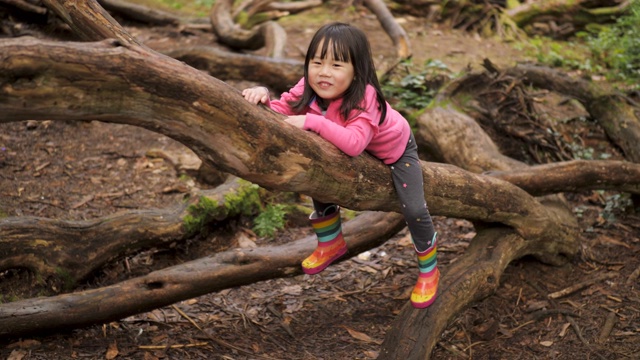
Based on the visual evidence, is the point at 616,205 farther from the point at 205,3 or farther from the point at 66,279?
the point at 205,3

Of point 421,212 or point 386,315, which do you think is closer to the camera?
point 421,212

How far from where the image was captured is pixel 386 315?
15.4 ft

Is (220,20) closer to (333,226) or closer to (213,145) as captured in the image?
(333,226)

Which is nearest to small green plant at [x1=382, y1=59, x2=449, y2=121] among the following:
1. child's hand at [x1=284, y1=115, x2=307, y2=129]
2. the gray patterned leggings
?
the gray patterned leggings

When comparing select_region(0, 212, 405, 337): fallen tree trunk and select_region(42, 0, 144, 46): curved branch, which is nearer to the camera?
select_region(42, 0, 144, 46): curved branch

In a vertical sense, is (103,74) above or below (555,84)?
above

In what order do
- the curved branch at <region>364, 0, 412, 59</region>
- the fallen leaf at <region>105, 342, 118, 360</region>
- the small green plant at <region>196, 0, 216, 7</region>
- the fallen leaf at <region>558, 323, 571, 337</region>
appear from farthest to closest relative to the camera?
the small green plant at <region>196, 0, 216, 7</region>, the curved branch at <region>364, 0, 412, 59</region>, the fallen leaf at <region>558, 323, 571, 337</region>, the fallen leaf at <region>105, 342, 118, 360</region>

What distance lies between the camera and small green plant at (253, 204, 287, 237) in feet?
18.4

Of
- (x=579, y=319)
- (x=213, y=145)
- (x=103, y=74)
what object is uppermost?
(x=103, y=74)

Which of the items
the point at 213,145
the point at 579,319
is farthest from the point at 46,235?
Answer: the point at 579,319

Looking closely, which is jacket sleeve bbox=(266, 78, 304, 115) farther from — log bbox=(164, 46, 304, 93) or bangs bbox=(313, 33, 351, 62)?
log bbox=(164, 46, 304, 93)

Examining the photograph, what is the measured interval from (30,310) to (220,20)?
6.54 metres

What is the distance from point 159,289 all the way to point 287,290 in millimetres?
1258

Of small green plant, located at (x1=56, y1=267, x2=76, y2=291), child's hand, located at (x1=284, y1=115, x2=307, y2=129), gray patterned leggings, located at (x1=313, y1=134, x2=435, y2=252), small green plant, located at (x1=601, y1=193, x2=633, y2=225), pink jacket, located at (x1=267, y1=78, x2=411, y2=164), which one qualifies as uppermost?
child's hand, located at (x1=284, y1=115, x2=307, y2=129)
